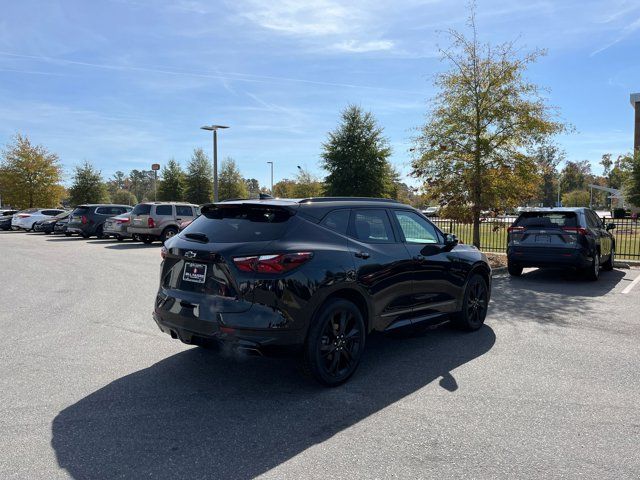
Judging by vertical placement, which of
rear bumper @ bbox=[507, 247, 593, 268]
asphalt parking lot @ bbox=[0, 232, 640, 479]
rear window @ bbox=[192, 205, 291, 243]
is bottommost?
asphalt parking lot @ bbox=[0, 232, 640, 479]

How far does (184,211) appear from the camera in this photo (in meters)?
21.5

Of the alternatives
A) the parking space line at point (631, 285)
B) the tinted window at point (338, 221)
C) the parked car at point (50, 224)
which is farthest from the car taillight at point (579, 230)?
the parked car at point (50, 224)

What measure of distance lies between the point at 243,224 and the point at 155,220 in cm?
1718

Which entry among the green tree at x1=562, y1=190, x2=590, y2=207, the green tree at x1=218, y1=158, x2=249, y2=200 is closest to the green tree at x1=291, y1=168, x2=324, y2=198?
the green tree at x1=218, y1=158, x2=249, y2=200

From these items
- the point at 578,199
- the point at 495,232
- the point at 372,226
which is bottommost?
the point at 495,232

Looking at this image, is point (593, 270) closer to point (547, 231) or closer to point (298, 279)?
point (547, 231)

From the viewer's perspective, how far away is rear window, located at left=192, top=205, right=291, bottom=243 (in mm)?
4281

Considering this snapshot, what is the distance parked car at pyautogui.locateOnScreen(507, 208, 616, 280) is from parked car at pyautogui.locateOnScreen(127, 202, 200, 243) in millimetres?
14309

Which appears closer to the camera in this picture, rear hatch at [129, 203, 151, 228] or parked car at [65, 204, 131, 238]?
rear hatch at [129, 203, 151, 228]

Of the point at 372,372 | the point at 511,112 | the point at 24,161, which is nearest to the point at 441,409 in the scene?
the point at 372,372

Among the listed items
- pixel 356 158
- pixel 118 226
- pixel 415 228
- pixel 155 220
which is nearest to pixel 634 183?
pixel 356 158

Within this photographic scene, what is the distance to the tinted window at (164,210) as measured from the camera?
20672 mm

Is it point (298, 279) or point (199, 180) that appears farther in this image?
point (199, 180)

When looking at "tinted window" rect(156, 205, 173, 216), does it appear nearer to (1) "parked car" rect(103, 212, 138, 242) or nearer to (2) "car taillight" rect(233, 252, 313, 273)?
(1) "parked car" rect(103, 212, 138, 242)
